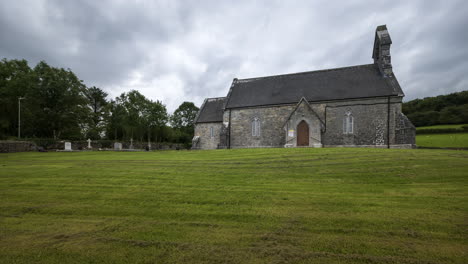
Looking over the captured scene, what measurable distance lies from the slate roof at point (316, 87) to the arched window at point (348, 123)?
1997 mm

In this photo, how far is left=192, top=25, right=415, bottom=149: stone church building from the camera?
2205cm

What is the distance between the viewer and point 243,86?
3219cm

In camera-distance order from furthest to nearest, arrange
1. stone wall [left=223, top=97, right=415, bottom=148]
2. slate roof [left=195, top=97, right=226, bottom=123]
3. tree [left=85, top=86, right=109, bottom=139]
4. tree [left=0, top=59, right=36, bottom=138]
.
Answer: tree [left=85, top=86, right=109, bottom=139]
tree [left=0, top=59, right=36, bottom=138]
slate roof [left=195, top=97, right=226, bottom=123]
stone wall [left=223, top=97, right=415, bottom=148]

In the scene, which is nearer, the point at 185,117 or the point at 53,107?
the point at 53,107

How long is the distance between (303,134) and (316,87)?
21.6 feet

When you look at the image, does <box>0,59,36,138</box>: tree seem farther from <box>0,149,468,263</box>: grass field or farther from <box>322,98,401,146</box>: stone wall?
<box>322,98,401,146</box>: stone wall

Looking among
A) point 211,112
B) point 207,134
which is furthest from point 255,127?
point 211,112

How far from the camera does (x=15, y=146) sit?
2652 cm

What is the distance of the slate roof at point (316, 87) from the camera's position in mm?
23106

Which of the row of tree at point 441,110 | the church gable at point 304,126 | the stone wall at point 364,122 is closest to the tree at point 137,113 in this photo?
the church gable at point 304,126

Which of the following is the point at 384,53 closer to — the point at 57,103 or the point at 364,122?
the point at 364,122

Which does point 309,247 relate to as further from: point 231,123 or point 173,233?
point 231,123

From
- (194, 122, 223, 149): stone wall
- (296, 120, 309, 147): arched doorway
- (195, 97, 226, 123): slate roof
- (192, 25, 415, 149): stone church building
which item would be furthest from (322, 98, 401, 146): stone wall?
(195, 97, 226, 123): slate roof

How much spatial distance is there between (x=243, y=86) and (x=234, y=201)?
2774cm
